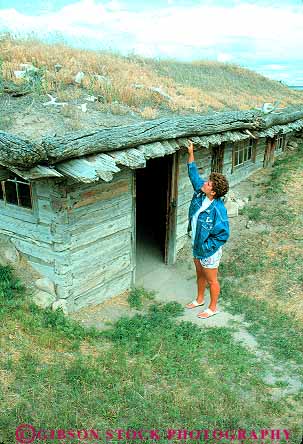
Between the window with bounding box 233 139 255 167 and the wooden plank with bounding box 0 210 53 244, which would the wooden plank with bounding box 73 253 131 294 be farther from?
the window with bounding box 233 139 255 167

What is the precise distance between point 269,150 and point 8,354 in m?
11.5

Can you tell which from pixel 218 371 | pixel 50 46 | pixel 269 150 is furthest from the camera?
pixel 50 46

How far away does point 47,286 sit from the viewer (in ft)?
20.2

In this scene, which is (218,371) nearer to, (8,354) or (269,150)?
(8,354)

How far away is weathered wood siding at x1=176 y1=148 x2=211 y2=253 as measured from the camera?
8.62m

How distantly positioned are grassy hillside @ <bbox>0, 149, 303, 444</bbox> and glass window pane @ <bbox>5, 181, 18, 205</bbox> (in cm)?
112

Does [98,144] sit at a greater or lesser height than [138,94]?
greater

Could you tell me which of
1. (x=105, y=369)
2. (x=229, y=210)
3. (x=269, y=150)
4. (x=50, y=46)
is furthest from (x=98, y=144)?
(x=50, y=46)

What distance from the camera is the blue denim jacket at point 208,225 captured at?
5844 millimetres

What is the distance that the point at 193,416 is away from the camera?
4234 millimetres

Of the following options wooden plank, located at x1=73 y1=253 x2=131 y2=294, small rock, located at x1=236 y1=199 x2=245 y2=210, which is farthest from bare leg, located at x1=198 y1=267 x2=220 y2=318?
small rock, located at x1=236 y1=199 x2=245 y2=210

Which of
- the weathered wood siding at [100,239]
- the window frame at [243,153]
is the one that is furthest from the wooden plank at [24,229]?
the window frame at [243,153]

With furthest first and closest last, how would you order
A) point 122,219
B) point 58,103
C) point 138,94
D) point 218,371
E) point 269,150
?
point 138,94, point 269,150, point 58,103, point 122,219, point 218,371

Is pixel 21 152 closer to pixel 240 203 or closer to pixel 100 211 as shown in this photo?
pixel 100 211
